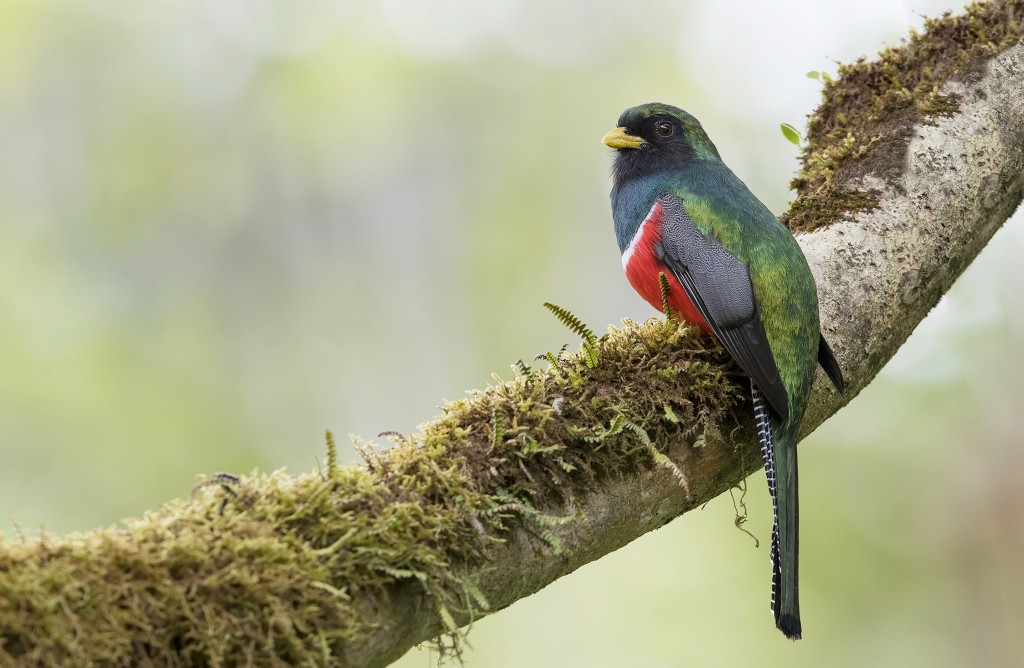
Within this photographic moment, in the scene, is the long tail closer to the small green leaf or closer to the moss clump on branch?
the moss clump on branch

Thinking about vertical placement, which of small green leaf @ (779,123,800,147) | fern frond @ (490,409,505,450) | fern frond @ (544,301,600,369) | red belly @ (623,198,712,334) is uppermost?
small green leaf @ (779,123,800,147)

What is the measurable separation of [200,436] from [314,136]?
360 cm

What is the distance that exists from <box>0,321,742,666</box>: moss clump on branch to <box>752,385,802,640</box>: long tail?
36 cm

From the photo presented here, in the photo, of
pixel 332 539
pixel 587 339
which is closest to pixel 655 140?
pixel 587 339

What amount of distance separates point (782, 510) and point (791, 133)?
1.96 m

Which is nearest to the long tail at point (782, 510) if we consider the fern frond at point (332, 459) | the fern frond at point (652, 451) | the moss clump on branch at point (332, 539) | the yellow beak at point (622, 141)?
the moss clump on branch at point (332, 539)

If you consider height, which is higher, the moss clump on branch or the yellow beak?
the yellow beak

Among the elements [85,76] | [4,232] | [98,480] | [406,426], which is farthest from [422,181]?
[98,480]

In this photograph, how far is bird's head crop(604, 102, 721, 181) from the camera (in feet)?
13.6

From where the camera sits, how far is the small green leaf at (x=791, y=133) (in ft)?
13.6

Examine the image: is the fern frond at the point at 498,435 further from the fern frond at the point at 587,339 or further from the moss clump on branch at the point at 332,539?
the fern frond at the point at 587,339

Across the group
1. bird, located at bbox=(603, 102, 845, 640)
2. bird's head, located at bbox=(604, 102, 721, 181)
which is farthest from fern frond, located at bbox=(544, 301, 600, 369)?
bird's head, located at bbox=(604, 102, 721, 181)

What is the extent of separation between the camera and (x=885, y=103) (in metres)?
3.82

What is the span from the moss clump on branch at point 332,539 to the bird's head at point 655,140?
5.90ft
